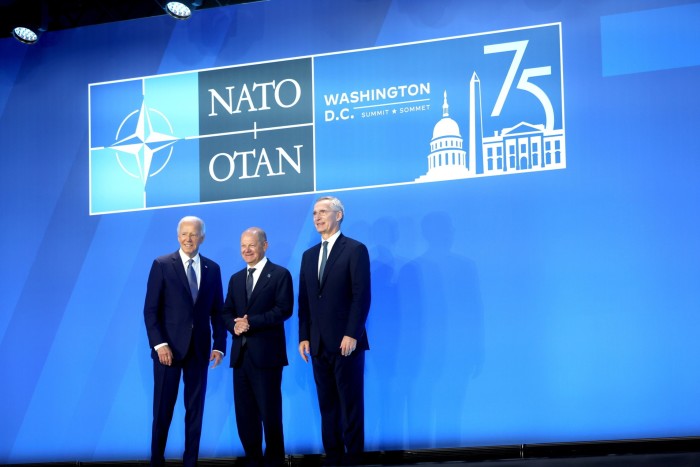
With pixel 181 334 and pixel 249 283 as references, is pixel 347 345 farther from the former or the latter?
pixel 181 334

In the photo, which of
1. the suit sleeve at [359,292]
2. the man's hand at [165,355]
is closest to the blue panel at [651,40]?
the suit sleeve at [359,292]

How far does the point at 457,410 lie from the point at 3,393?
3301 mm

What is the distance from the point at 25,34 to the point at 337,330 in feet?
11.0

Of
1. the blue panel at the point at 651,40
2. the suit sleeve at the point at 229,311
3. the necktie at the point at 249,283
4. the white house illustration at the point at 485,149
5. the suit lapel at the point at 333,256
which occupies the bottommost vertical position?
the suit sleeve at the point at 229,311

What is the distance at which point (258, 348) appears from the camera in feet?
17.1

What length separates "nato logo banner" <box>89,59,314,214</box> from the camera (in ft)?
20.8

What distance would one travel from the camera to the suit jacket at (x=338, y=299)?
16.8 ft

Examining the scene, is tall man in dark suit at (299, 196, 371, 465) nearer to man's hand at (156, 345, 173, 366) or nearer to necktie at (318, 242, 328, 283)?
necktie at (318, 242, 328, 283)

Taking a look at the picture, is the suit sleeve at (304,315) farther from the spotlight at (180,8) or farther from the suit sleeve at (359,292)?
the spotlight at (180,8)

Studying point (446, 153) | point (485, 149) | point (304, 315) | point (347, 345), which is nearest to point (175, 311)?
point (304, 315)

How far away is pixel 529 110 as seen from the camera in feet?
19.0

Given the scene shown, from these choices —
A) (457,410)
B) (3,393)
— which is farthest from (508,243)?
(3,393)

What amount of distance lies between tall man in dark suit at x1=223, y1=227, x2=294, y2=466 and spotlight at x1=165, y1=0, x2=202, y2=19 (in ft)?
5.91

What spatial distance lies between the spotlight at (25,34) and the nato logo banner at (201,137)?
1.73 feet
